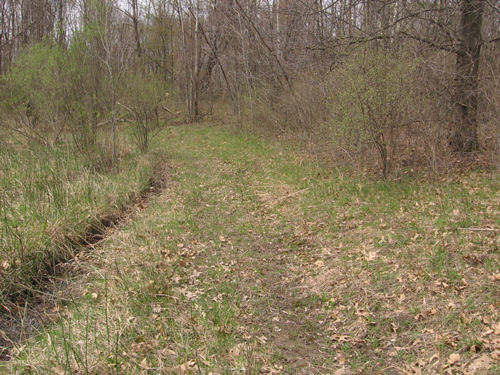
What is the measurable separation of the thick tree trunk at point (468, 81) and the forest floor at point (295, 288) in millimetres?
1379

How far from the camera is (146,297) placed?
4527 millimetres

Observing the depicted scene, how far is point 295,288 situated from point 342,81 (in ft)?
15.8

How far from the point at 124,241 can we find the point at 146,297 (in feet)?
5.79

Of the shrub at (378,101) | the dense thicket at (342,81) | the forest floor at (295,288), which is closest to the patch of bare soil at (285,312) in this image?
the forest floor at (295,288)

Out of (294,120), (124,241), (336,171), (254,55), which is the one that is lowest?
(124,241)

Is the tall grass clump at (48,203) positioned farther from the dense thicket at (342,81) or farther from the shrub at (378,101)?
the shrub at (378,101)

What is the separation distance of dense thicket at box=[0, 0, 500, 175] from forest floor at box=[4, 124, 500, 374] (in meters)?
1.16

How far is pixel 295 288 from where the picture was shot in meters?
4.72

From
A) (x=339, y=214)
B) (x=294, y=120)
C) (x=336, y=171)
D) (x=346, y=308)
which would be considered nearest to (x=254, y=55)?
(x=294, y=120)

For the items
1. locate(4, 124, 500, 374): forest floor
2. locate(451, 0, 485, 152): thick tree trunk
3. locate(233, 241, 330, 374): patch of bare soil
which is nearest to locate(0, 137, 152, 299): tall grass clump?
locate(4, 124, 500, 374): forest floor

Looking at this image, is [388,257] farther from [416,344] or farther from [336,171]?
[336,171]

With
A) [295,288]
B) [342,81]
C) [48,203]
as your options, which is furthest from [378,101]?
[48,203]

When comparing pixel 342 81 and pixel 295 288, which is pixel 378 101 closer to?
pixel 342 81

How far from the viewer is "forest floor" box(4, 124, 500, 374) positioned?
3.47 m
